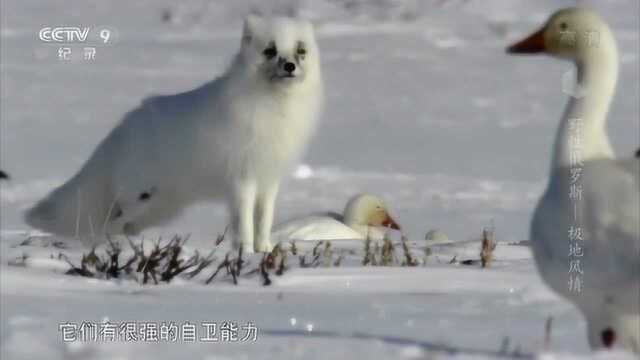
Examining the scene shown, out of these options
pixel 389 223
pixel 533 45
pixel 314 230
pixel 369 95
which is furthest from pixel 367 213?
pixel 369 95

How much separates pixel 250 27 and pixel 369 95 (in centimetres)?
1015

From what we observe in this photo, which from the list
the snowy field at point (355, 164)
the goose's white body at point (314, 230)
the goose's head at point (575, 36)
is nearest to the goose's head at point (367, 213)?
the goose's white body at point (314, 230)

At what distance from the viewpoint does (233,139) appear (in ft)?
31.3

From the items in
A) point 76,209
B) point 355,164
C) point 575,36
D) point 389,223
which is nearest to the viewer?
point 575,36

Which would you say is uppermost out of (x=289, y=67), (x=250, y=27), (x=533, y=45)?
(x=250, y=27)

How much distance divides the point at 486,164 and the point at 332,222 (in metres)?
5.30

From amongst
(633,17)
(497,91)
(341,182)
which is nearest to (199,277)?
(341,182)

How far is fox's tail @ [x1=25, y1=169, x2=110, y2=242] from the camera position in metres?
10.1

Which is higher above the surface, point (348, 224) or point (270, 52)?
point (270, 52)

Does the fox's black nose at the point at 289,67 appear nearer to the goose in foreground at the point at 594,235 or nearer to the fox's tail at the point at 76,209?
the fox's tail at the point at 76,209

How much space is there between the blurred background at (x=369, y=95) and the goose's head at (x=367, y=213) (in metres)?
0.85

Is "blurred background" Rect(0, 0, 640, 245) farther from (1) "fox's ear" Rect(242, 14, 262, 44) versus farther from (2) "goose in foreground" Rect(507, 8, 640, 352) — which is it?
(2) "goose in foreground" Rect(507, 8, 640, 352)

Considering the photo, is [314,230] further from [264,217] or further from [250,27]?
[250,27]

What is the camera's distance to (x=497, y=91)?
1948 centimetres
